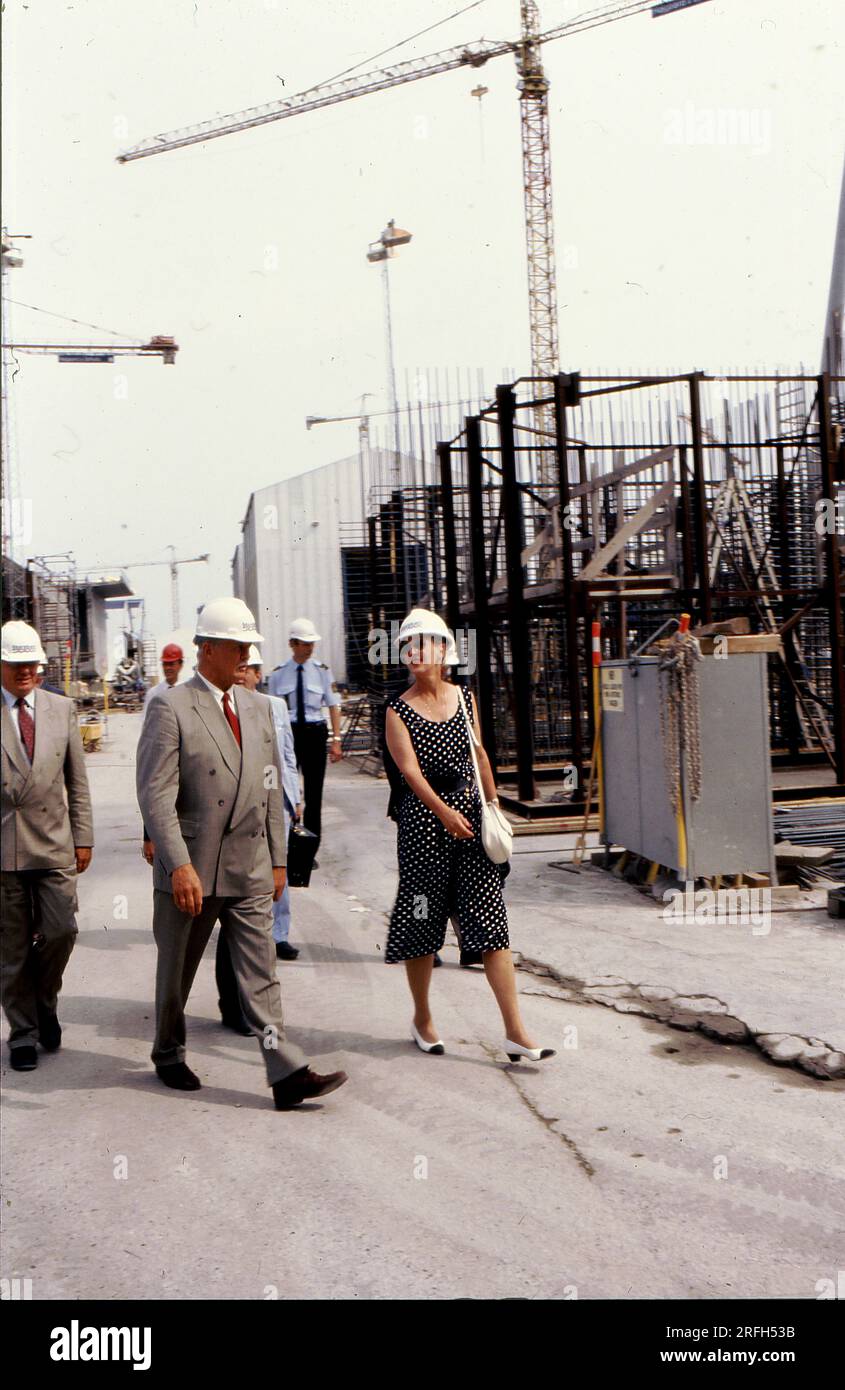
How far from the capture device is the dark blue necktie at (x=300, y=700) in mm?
9164

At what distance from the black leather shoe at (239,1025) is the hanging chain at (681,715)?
12.5 feet

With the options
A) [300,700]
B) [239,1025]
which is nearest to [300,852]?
[239,1025]

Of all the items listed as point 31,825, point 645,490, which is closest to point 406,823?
point 31,825

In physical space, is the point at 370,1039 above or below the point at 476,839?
below

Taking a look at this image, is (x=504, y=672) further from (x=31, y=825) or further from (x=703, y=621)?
(x=31, y=825)

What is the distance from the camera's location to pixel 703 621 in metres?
12.7

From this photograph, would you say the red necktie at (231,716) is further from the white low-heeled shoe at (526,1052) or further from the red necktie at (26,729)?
the white low-heeled shoe at (526,1052)

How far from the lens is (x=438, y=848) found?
5566mm

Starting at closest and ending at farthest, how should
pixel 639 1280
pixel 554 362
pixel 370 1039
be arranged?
pixel 639 1280 < pixel 370 1039 < pixel 554 362

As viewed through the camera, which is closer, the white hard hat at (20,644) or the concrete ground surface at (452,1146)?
the concrete ground surface at (452,1146)

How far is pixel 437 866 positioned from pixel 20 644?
2.05 meters

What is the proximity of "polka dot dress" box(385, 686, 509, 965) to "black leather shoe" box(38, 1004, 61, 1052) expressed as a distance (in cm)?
170

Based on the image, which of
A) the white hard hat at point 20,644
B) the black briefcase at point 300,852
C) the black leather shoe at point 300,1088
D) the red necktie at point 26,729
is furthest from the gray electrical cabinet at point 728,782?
the white hard hat at point 20,644
